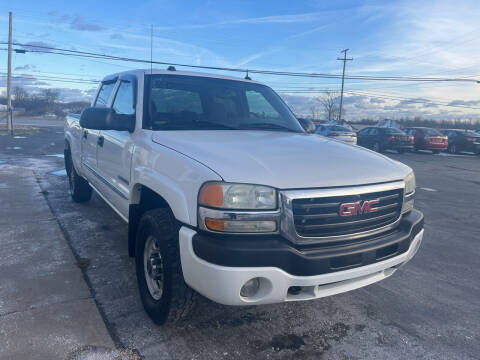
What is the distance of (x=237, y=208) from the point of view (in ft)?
7.20

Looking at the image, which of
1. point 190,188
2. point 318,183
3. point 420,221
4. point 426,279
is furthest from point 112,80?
point 426,279

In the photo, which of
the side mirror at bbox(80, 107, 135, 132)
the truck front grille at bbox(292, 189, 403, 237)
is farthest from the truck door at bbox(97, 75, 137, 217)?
the truck front grille at bbox(292, 189, 403, 237)

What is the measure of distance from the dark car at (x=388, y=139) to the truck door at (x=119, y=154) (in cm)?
1739

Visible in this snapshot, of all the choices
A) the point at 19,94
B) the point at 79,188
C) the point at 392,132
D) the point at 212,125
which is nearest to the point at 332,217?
the point at 212,125

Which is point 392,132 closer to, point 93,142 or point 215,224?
point 93,142

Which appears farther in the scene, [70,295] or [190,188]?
[70,295]

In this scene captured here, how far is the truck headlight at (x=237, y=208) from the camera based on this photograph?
85.8 inches

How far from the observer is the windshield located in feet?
10.9

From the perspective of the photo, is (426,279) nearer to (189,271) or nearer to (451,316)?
(451,316)

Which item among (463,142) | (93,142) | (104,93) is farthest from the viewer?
(463,142)

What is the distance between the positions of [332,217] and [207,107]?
1.77 meters

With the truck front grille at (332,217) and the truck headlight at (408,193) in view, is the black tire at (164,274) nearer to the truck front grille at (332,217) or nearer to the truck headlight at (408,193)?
the truck front grille at (332,217)

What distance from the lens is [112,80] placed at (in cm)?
468

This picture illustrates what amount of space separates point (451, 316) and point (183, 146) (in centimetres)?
256
